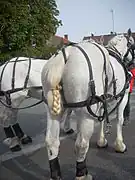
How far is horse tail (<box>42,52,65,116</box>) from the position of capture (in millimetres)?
2916

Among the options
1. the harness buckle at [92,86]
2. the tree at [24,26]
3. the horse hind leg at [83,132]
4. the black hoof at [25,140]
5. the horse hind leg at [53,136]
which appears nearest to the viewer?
the harness buckle at [92,86]

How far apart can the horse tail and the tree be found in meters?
10.7

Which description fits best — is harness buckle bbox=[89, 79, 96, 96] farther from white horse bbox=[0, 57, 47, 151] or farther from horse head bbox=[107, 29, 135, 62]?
white horse bbox=[0, 57, 47, 151]

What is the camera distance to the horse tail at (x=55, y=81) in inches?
115

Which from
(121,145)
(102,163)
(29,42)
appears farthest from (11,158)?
(29,42)

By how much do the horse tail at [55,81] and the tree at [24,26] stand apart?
10733 mm

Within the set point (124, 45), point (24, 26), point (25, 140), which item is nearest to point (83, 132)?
point (124, 45)

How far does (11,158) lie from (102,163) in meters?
1.39

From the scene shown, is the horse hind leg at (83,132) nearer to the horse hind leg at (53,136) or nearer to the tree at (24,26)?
the horse hind leg at (53,136)

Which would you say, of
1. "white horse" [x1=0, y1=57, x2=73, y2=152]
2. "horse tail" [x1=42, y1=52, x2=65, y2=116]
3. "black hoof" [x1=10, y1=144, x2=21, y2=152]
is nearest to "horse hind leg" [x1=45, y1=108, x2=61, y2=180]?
"horse tail" [x1=42, y1=52, x2=65, y2=116]

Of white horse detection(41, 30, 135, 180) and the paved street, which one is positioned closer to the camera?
white horse detection(41, 30, 135, 180)

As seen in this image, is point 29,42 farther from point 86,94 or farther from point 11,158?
point 86,94

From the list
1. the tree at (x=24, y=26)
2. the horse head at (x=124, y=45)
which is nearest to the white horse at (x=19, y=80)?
the horse head at (x=124, y=45)

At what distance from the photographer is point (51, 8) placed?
20750 mm
